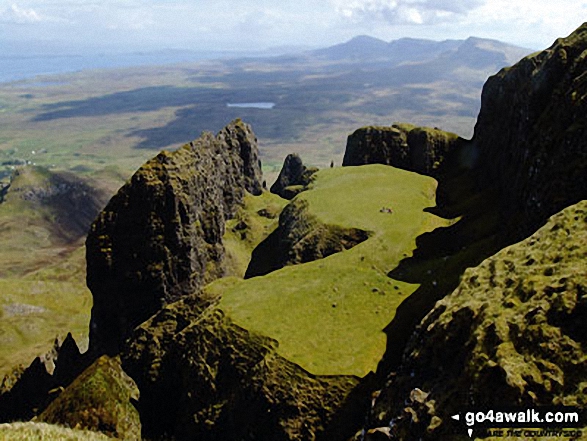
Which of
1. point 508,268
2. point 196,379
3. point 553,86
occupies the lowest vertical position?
point 196,379

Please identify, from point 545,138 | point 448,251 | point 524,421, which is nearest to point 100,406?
point 524,421

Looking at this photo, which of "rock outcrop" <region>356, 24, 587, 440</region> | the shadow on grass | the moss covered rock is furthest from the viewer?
the moss covered rock

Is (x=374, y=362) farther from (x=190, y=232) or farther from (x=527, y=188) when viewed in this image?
(x=190, y=232)

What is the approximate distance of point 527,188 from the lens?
52.0m

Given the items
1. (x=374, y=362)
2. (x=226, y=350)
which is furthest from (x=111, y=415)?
(x=374, y=362)

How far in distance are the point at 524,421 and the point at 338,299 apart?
3204 cm

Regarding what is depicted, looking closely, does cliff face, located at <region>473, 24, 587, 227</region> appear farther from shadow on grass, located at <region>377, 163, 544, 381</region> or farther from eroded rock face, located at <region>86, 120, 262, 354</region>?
eroded rock face, located at <region>86, 120, 262, 354</region>

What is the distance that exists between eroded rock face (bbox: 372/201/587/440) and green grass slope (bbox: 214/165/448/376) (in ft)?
36.0

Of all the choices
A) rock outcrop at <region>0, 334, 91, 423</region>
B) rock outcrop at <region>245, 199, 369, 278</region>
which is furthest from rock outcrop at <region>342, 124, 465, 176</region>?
rock outcrop at <region>0, 334, 91, 423</region>

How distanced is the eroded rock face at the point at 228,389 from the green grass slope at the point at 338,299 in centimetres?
151

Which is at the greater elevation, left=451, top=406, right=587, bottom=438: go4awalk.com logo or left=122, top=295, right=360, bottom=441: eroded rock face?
left=451, top=406, right=587, bottom=438: go4awalk.com logo

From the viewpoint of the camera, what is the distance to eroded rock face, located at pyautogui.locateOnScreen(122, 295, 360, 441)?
4284cm

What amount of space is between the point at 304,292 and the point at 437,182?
77817 millimetres

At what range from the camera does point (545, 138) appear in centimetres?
5062
